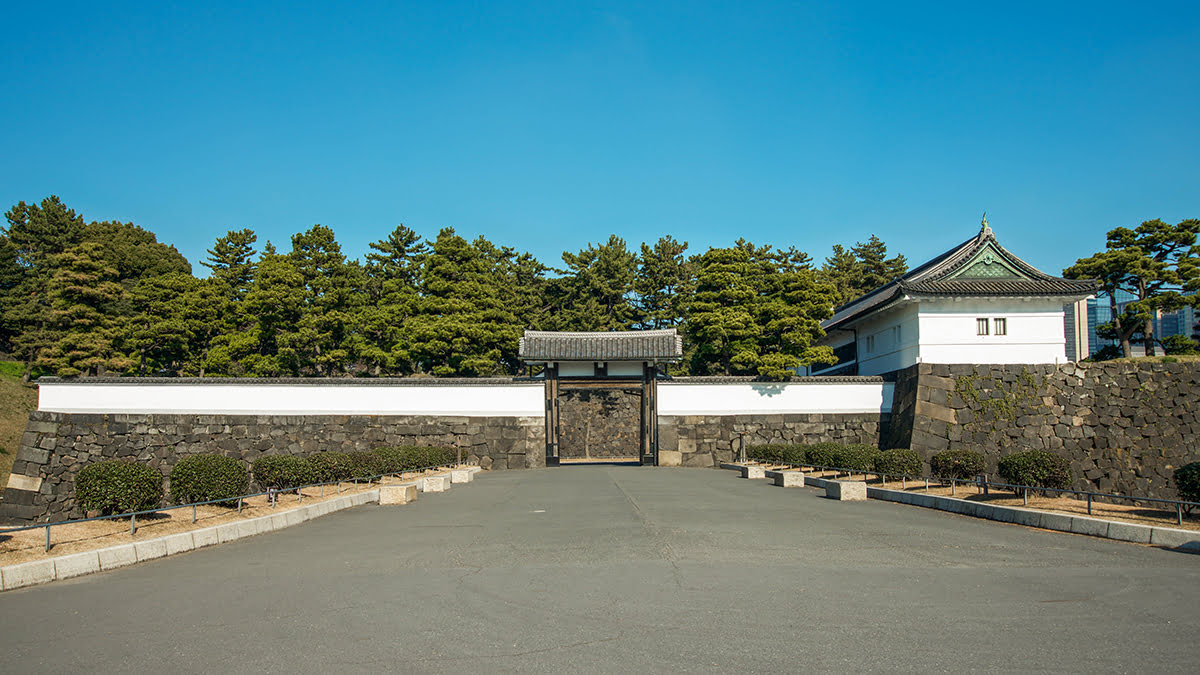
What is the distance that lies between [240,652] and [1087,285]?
79.6 feet

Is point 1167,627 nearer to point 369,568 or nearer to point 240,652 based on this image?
point 240,652

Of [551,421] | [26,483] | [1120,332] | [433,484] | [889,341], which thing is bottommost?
[26,483]

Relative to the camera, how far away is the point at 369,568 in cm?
694

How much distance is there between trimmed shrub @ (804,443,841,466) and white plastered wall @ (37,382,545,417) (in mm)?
9010

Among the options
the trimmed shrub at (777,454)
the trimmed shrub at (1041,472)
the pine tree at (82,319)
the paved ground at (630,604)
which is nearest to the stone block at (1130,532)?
the paved ground at (630,604)

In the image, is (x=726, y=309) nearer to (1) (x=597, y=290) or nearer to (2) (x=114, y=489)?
(1) (x=597, y=290)

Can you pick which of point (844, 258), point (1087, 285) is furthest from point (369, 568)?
point (844, 258)

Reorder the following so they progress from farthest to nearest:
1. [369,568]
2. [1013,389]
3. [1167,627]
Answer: [1013,389] < [369,568] < [1167,627]

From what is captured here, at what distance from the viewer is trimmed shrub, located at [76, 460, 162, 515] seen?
8.96m

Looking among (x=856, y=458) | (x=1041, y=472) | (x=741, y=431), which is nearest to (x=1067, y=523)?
(x=1041, y=472)

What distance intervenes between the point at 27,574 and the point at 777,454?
17.3 metres

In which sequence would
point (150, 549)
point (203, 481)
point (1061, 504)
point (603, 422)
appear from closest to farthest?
1. point (150, 549)
2. point (203, 481)
3. point (1061, 504)
4. point (603, 422)

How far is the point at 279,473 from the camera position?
12.4m

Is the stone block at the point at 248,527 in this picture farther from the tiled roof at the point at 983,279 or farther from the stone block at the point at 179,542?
the tiled roof at the point at 983,279
